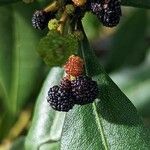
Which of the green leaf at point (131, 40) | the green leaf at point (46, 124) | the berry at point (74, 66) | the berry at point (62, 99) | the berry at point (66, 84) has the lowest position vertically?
the green leaf at point (131, 40)

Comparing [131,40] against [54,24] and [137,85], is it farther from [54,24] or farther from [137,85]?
[54,24]

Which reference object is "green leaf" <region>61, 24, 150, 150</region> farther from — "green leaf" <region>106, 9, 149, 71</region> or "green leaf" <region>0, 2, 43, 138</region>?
"green leaf" <region>106, 9, 149, 71</region>

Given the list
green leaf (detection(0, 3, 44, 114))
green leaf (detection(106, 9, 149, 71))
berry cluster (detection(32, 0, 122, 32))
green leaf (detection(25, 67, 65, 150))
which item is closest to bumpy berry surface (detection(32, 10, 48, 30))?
berry cluster (detection(32, 0, 122, 32))

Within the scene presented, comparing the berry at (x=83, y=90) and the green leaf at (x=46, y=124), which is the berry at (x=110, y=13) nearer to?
the berry at (x=83, y=90)

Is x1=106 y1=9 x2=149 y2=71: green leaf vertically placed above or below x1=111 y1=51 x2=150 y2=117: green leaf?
below

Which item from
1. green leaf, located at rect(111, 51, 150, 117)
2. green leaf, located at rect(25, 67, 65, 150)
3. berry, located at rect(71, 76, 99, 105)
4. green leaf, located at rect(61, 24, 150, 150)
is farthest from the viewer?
green leaf, located at rect(111, 51, 150, 117)

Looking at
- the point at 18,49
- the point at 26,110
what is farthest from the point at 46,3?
the point at 26,110

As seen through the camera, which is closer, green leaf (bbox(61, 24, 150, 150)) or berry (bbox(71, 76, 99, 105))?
berry (bbox(71, 76, 99, 105))

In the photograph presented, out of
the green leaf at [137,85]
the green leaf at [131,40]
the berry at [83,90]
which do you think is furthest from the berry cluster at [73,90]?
the green leaf at [131,40]
